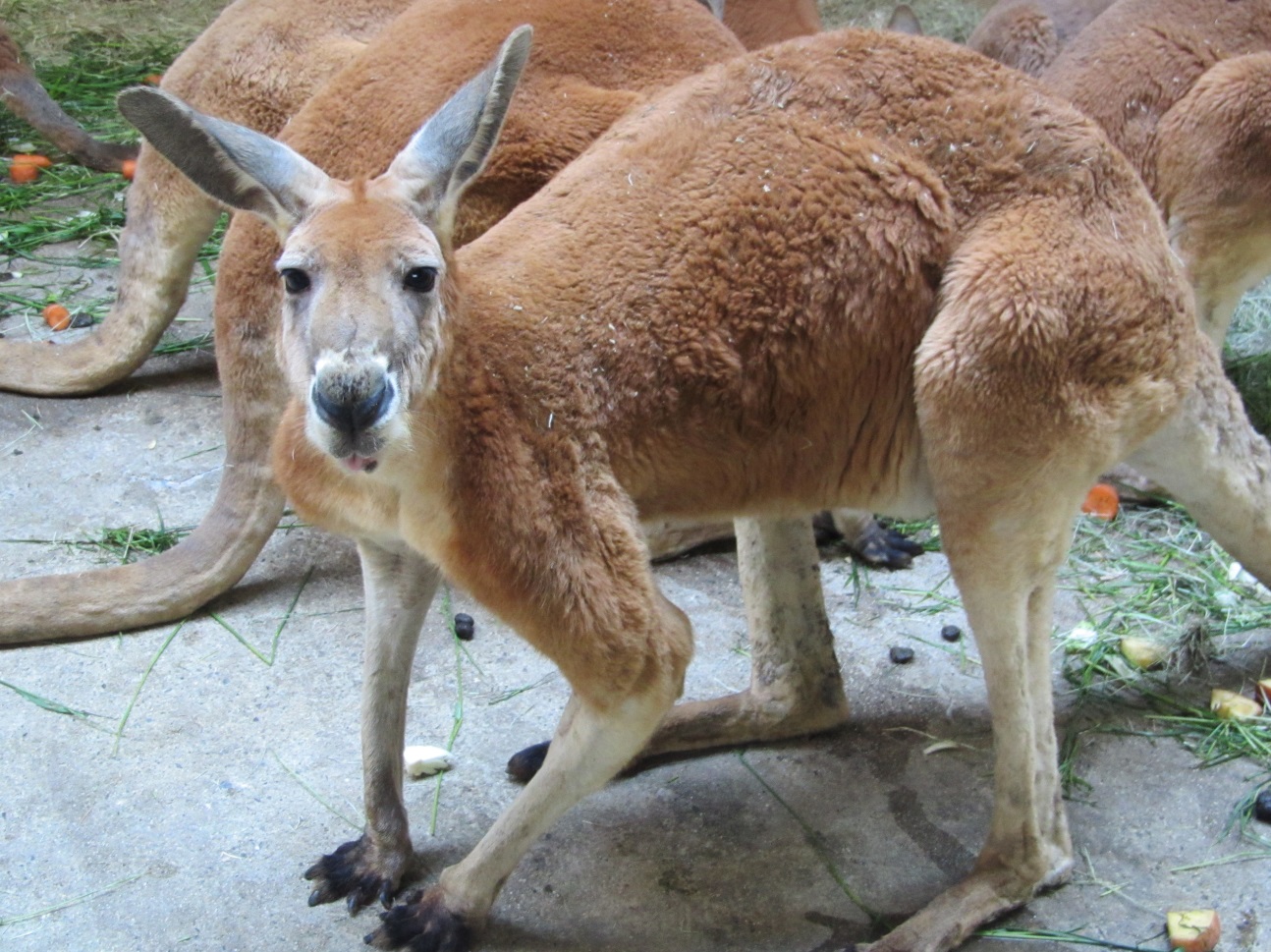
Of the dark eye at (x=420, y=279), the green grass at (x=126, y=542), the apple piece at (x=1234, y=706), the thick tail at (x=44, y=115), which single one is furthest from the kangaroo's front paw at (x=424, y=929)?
the thick tail at (x=44, y=115)

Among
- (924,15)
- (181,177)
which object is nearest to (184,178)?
(181,177)

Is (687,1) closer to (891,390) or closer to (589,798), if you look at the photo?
(891,390)

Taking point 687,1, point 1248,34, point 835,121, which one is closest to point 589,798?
point 835,121

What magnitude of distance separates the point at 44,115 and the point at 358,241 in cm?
509

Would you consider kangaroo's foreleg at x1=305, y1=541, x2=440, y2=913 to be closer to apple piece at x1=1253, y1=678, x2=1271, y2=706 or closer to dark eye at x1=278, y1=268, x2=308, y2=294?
dark eye at x1=278, y1=268, x2=308, y2=294

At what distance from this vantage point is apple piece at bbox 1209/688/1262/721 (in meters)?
4.09

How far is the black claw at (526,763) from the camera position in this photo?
3902 millimetres

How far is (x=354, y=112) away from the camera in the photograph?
402cm

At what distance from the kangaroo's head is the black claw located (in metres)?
1.31

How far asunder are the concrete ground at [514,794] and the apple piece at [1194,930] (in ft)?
0.22

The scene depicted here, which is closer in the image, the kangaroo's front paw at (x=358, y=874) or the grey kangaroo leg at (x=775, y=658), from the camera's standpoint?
the kangaroo's front paw at (x=358, y=874)

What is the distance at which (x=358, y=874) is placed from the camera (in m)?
3.53

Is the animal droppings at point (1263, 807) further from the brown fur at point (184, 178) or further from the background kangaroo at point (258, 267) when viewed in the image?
the brown fur at point (184, 178)

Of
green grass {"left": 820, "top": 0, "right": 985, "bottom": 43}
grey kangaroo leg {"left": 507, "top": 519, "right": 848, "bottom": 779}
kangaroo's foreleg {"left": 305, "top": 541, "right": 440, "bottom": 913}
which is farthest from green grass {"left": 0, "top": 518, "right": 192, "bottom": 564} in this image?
green grass {"left": 820, "top": 0, "right": 985, "bottom": 43}
